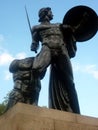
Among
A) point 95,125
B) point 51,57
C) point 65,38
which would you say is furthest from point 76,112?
point 65,38

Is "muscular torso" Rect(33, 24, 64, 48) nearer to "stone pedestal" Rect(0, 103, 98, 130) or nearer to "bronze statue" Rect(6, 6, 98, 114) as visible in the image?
"bronze statue" Rect(6, 6, 98, 114)

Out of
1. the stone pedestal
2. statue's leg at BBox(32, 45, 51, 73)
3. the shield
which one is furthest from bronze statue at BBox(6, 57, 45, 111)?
the shield

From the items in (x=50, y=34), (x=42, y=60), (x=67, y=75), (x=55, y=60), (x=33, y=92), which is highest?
(x=50, y=34)

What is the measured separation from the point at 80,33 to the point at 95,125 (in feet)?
8.75

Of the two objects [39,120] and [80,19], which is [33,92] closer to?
[39,120]

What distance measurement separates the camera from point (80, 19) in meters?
8.84

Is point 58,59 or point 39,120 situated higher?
point 58,59

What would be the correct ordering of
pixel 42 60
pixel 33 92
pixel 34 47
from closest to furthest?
pixel 33 92, pixel 42 60, pixel 34 47

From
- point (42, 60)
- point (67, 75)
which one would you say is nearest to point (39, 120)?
point (42, 60)

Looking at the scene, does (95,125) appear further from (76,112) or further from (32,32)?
(32,32)

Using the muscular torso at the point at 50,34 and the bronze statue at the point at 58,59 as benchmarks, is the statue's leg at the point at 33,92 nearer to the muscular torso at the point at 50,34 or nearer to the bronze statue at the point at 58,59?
the bronze statue at the point at 58,59

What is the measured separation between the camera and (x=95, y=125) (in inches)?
283

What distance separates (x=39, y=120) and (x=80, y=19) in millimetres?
3301

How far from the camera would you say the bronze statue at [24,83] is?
7.30m
